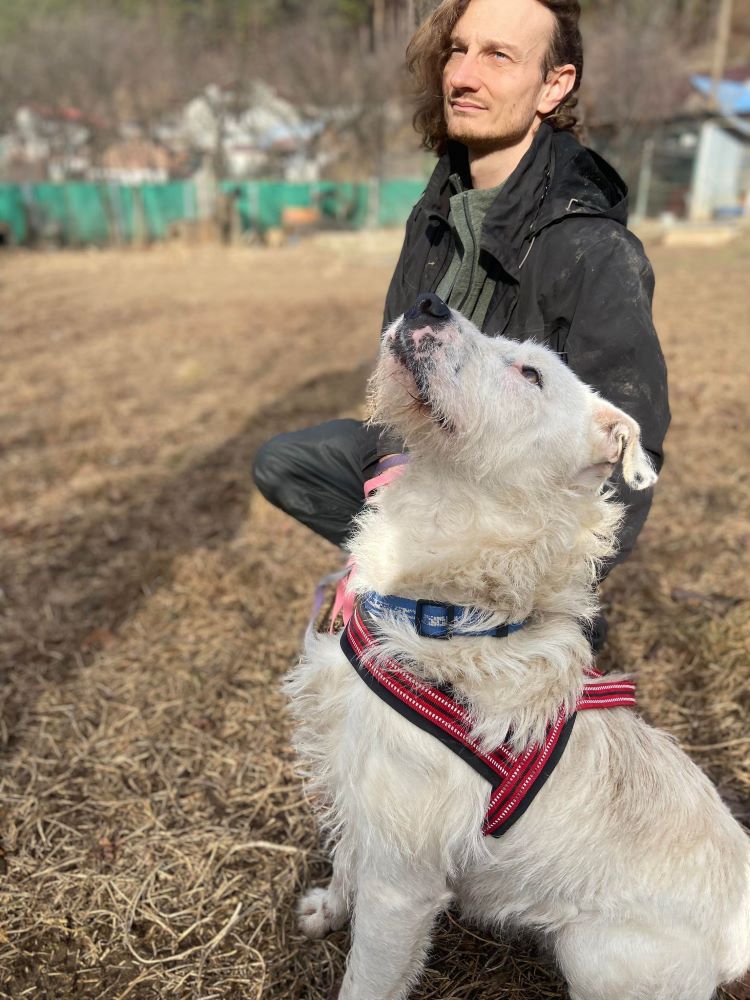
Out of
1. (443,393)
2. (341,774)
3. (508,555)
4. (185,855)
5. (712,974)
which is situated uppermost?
(443,393)

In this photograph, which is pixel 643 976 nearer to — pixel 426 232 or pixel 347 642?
pixel 347 642

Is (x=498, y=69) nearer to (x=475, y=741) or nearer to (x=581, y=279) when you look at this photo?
(x=581, y=279)

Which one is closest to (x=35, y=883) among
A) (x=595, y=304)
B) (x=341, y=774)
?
(x=341, y=774)

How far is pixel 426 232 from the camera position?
294cm

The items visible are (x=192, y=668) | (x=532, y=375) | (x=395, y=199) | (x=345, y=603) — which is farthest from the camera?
(x=395, y=199)

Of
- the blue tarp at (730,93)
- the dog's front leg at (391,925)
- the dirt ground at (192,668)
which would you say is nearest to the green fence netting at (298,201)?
the blue tarp at (730,93)

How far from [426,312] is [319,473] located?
4.36ft

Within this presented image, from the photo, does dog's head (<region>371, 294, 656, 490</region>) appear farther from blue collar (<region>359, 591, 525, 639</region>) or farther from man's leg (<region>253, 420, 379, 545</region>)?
man's leg (<region>253, 420, 379, 545</region>)

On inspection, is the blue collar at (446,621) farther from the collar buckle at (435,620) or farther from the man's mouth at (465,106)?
the man's mouth at (465,106)

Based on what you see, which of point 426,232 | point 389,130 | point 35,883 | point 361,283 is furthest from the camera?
point 389,130

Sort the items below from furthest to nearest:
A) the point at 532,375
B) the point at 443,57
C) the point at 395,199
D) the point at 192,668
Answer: the point at 395,199 → the point at 192,668 → the point at 443,57 → the point at 532,375

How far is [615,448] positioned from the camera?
203 cm

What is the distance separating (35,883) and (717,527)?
4.46m

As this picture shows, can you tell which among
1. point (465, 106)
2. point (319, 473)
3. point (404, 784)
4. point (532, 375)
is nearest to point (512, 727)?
point (404, 784)
